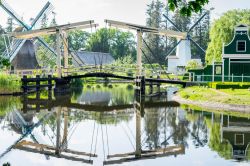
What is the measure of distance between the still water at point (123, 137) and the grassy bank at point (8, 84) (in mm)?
9370

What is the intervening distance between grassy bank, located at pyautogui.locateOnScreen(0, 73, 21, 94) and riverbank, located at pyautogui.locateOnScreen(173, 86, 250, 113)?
1515cm

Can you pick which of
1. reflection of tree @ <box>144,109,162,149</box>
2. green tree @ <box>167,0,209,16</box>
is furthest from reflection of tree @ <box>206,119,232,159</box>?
green tree @ <box>167,0,209,16</box>

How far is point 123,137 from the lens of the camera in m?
16.2

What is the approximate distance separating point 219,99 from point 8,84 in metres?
19.1

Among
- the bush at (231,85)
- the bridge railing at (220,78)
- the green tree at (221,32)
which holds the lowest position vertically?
the bush at (231,85)

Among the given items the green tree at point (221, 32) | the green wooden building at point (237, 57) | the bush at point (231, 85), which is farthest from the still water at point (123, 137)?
the green tree at point (221, 32)

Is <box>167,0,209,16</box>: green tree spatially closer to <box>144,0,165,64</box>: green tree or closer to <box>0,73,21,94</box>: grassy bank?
<box>0,73,21,94</box>: grassy bank

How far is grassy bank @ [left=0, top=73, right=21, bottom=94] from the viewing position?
1347 inches

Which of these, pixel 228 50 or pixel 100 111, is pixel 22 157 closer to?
pixel 100 111

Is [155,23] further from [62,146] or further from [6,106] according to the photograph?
[62,146]

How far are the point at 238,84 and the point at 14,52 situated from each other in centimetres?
2971

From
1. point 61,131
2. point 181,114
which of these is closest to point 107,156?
point 61,131

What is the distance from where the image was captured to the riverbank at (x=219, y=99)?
24.6 meters

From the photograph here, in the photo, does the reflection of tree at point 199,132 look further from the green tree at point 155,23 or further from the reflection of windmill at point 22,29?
the green tree at point 155,23
